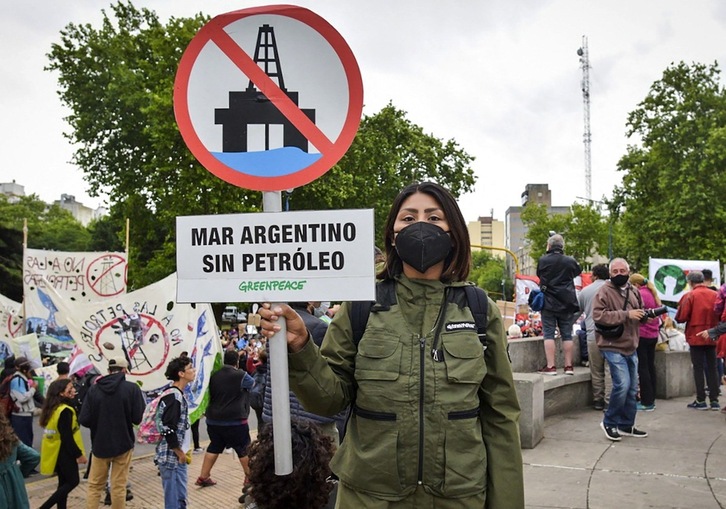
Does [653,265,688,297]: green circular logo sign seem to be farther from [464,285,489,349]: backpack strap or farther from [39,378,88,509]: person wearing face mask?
[464,285,489,349]: backpack strap

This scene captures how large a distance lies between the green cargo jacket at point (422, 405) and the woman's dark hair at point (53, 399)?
6.55m

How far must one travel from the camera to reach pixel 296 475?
9.73 feet

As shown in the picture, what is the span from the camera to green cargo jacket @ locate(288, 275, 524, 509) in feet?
7.61

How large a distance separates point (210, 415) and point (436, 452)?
21.9ft

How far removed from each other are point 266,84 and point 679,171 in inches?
1312

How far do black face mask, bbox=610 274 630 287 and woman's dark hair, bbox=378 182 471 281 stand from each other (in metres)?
4.79

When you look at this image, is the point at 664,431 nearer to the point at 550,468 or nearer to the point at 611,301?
the point at 611,301

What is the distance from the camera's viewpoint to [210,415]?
8.48 m

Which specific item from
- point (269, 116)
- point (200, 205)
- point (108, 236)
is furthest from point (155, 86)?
point (108, 236)

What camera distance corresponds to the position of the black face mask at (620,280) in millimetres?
6891

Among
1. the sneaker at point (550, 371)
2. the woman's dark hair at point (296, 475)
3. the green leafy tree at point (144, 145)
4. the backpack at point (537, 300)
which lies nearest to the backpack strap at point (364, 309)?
the woman's dark hair at point (296, 475)

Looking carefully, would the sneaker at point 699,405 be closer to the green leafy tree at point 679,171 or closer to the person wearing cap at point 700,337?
the person wearing cap at point 700,337

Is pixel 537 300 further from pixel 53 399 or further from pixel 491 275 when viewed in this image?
pixel 491 275

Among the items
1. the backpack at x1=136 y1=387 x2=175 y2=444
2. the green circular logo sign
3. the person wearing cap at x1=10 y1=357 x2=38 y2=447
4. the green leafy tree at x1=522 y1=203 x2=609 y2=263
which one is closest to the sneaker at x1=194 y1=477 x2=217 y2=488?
the backpack at x1=136 y1=387 x2=175 y2=444
